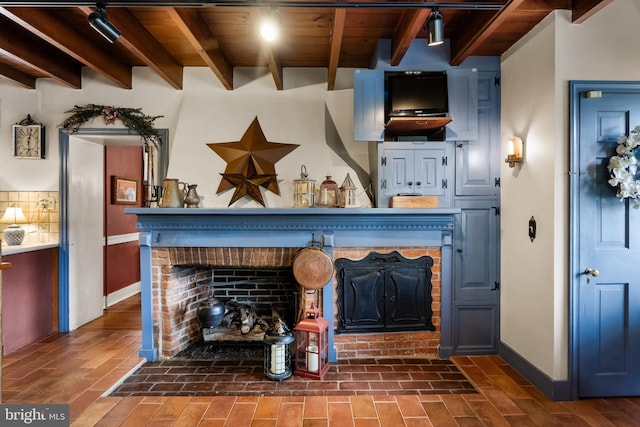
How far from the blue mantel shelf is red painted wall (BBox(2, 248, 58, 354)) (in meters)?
1.23

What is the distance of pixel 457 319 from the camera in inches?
121

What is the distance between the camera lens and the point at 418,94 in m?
2.93

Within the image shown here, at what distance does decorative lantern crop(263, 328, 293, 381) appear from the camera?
2652 mm

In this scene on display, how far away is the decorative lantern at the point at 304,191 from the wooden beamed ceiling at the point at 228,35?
974 millimetres

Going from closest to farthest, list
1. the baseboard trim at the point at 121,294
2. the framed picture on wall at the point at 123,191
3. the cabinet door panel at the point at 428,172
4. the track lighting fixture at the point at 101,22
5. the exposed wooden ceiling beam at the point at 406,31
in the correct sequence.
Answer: the track lighting fixture at the point at 101,22
the exposed wooden ceiling beam at the point at 406,31
the cabinet door panel at the point at 428,172
the baseboard trim at the point at 121,294
the framed picture on wall at the point at 123,191

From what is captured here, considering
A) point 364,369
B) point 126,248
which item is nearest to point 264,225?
point 364,369

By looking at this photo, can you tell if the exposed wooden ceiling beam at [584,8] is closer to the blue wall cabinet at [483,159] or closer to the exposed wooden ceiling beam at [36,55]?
the blue wall cabinet at [483,159]

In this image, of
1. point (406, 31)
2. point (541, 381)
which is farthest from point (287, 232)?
point (541, 381)

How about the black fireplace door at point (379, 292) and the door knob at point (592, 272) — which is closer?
the door knob at point (592, 272)

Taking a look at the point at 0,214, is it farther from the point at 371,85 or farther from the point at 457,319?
the point at 457,319

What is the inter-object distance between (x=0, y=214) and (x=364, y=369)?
384cm

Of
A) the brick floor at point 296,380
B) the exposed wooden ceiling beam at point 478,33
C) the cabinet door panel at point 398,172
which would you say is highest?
the exposed wooden ceiling beam at point 478,33

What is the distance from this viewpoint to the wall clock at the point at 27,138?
3.47 meters

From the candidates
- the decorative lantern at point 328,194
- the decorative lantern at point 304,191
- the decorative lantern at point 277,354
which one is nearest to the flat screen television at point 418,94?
the decorative lantern at point 328,194
